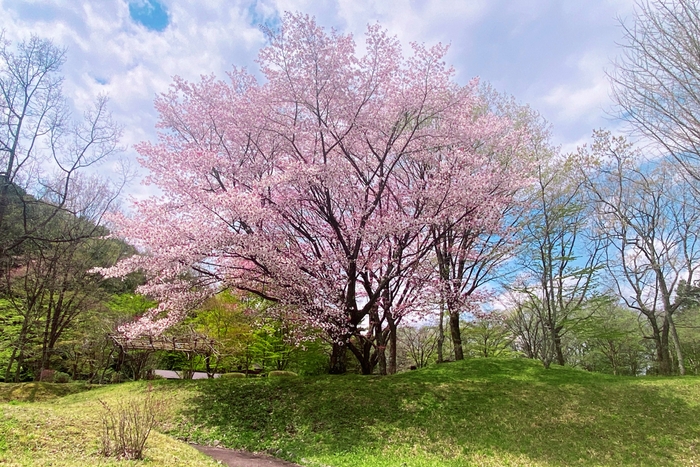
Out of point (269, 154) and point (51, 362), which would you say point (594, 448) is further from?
point (51, 362)

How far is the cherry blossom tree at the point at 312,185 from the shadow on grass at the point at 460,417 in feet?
7.00

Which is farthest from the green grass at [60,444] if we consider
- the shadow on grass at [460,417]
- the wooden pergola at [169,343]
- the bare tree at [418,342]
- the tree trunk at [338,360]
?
the bare tree at [418,342]

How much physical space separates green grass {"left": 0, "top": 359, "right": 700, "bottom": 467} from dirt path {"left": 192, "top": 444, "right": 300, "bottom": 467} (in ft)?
0.90

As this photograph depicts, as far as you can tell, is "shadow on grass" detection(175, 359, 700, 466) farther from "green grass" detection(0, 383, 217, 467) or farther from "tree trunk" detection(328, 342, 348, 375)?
"green grass" detection(0, 383, 217, 467)

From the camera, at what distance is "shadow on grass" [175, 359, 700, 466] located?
23.4 feet

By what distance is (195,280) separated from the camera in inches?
430

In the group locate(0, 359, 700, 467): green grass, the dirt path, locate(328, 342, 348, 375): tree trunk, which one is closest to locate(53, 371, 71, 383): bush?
locate(0, 359, 700, 467): green grass

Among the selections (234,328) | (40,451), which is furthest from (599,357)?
(40,451)

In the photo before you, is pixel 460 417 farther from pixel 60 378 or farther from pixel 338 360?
pixel 60 378

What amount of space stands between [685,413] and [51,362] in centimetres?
2317

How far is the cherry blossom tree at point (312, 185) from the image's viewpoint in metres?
9.54

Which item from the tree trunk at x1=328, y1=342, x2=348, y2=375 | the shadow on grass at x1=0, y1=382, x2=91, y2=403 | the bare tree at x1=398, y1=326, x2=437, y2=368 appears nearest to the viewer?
the tree trunk at x1=328, y1=342, x2=348, y2=375

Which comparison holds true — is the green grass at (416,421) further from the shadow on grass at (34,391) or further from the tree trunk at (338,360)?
the shadow on grass at (34,391)

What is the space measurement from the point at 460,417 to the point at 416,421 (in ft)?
3.12
